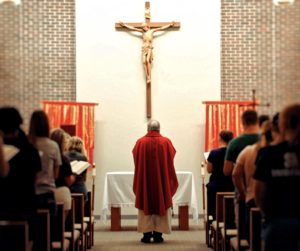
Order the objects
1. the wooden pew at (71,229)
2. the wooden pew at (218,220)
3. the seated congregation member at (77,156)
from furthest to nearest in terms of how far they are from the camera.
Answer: the seated congregation member at (77,156) < the wooden pew at (218,220) < the wooden pew at (71,229)

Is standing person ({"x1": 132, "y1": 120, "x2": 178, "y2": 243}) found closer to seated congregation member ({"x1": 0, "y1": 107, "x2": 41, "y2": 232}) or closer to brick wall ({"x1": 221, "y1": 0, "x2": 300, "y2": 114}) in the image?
brick wall ({"x1": 221, "y1": 0, "x2": 300, "y2": 114})

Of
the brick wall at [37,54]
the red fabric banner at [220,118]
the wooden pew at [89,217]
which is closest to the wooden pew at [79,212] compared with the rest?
the wooden pew at [89,217]

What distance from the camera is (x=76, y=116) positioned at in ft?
48.1

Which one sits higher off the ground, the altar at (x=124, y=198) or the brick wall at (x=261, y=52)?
the brick wall at (x=261, y=52)

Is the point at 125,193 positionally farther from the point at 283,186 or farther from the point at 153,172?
the point at 283,186

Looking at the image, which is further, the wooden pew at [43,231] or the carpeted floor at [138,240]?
the carpeted floor at [138,240]

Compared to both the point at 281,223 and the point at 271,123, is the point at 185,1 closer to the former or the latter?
the point at 271,123

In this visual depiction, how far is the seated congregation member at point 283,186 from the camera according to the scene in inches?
196

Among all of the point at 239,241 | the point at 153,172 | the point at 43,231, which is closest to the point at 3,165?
the point at 43,231

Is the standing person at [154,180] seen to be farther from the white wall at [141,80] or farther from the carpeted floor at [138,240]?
the white wall at [141,80]

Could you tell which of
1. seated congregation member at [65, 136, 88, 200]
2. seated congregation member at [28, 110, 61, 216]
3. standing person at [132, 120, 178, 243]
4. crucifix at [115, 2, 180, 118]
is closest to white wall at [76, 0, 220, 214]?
crucifix at [115, 2, 180, 118]

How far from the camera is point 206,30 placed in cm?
1505

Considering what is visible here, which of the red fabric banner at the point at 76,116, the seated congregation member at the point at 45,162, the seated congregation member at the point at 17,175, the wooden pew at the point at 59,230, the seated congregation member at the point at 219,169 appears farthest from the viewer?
the red fabric banner at the point at 76,116

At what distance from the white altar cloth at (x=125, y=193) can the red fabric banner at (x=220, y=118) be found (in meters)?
1.57
